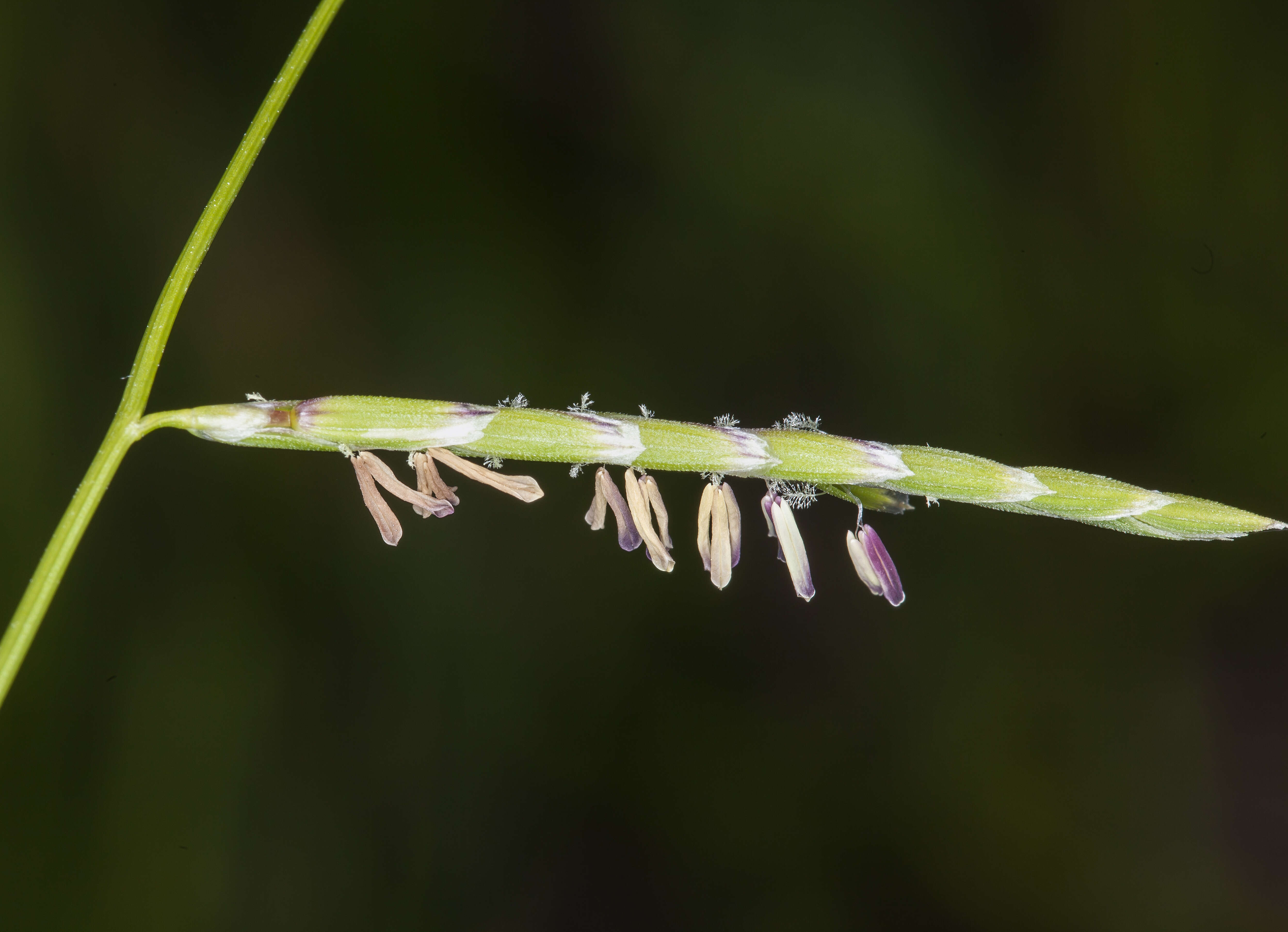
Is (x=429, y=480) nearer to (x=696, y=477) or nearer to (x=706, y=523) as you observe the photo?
(x=706, y=523)

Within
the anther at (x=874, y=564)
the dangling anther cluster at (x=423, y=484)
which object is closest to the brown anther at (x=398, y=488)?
the dangling anther cluster at (x=423, y=484)

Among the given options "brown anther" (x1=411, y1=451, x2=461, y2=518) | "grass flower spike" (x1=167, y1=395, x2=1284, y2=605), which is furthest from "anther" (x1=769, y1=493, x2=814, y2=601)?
"brown anther" (x1=411, y1=451, x2=461, y2=518)

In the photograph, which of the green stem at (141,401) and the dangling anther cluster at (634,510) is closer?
the green stem at (141,401)

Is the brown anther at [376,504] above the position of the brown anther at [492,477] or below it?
below

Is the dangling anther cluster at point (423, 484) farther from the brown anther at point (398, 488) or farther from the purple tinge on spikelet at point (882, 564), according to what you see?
the purple tinge on spikelet at point (882, 564)

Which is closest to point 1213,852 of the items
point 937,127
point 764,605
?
point 764,605

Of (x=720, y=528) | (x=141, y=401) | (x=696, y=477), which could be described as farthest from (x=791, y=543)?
(x=696, y=477)

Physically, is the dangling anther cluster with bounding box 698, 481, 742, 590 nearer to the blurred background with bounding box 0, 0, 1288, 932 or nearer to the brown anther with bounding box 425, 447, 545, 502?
the brown anther with bounding box 425, 447, 545, 502
